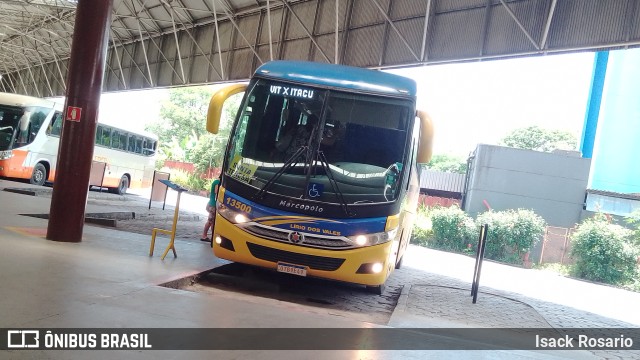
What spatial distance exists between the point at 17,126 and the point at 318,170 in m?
16.6

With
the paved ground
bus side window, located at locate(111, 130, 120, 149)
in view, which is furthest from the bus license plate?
bus side window, located at locate(111, 130, 120, 149)

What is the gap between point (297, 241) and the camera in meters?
6.79

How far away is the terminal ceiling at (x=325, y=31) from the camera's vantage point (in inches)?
453

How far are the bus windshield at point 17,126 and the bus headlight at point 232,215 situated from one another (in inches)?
616

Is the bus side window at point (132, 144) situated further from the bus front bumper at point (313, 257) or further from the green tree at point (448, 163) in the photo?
the green tree at point (448, 163)

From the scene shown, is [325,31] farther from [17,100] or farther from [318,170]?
[17,100]

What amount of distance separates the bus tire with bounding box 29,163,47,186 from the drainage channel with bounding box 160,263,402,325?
15283 millimetres

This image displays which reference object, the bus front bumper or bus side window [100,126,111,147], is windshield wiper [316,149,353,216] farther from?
A: bus side window [100,126,111,147]

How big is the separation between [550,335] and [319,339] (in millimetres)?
4277

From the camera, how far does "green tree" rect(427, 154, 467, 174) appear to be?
64.1 metres

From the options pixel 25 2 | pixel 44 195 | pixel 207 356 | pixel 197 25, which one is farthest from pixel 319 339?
pixel 25 2

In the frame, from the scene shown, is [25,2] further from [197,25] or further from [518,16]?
[518,16]

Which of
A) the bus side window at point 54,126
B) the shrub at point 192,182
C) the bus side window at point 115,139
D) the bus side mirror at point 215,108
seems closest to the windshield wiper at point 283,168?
the bus side mirror at point 215,108

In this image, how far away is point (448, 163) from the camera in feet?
216
